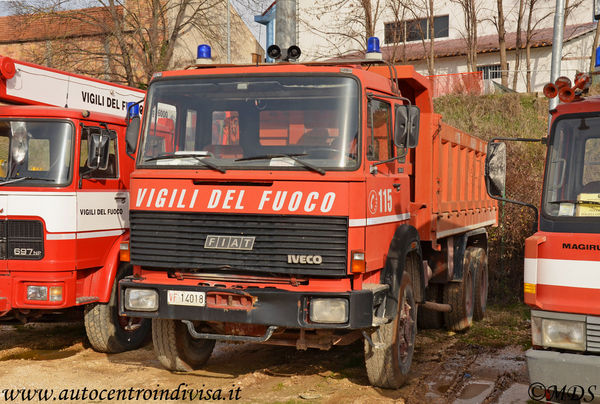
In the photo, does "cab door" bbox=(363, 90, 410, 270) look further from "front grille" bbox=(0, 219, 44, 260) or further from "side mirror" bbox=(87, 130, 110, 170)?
"front grille" bbox=(0, 219, 44, 260)

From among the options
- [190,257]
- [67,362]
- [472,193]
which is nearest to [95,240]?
[67,362]

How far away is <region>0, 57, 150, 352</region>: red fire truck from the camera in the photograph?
23.0 ft

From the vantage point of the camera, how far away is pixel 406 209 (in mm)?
6840

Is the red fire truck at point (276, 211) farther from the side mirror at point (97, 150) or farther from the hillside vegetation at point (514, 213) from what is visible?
the hillside vegetation at point (514, 213)

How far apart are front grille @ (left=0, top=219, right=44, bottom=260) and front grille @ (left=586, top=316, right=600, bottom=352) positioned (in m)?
5.17

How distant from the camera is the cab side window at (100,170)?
7.29 metres

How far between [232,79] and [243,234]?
4.58 ft

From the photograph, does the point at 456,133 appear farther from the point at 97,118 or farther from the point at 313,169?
the point at 97,118

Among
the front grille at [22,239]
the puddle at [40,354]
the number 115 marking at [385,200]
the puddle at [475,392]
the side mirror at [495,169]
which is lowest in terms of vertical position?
the puddle at [40,354]

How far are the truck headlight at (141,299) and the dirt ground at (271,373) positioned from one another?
2.71 feet

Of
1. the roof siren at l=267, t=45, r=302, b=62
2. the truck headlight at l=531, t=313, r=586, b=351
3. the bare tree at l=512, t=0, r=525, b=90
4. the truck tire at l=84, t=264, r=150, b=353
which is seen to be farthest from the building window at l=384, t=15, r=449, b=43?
the truck headlight at l=531, t=313, r=586, b=351

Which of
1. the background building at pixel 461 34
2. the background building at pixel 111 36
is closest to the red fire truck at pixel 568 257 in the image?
the background building at pixel 111 36

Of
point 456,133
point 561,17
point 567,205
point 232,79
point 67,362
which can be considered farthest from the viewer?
point 561,17

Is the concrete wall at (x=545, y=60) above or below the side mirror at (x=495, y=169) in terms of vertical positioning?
above
